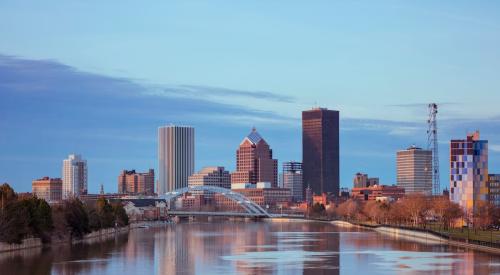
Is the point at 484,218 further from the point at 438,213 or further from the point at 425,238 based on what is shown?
Answer: the point at 438,213

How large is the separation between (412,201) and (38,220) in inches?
3234

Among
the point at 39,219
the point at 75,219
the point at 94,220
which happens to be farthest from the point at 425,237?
the point at 39,219

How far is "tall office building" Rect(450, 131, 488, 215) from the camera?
181000 millimetres

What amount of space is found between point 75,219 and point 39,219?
69.8 feet

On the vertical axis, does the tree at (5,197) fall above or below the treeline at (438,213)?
above

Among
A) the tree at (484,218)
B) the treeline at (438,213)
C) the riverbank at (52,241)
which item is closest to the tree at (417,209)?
the treeline at (438,213)

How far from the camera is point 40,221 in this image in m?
97.5

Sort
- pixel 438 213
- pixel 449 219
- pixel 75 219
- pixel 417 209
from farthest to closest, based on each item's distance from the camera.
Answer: pixel 417 209, pixel 438 213, pixel 449 219, pixel 75 219

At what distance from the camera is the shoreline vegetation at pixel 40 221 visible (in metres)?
87.0

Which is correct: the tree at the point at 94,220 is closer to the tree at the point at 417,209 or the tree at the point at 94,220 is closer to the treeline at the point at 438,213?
the treeline at the point at 438,213

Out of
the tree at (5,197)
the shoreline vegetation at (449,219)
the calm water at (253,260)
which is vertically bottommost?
the calm water at (253,260)

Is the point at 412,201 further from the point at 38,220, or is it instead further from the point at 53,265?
the point at 53,265

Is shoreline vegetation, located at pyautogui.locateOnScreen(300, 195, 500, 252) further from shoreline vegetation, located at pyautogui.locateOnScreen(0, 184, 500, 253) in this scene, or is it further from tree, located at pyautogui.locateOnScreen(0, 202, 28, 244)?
tree, located at pyautogui.locateOnScreen(0, 202, 28, 244)

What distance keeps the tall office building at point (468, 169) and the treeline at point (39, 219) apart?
242 feet
